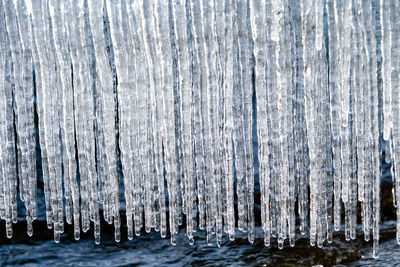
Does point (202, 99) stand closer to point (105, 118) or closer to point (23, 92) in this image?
point (105, 118)

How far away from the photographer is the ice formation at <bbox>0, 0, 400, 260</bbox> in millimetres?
3305

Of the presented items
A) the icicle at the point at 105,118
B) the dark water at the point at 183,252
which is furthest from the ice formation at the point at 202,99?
the dark water at the point at 183,252

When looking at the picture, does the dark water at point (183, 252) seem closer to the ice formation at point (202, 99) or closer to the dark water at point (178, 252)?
the dark water at point (178, 252)

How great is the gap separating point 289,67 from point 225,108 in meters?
0.37

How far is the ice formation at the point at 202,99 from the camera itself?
3.30 m

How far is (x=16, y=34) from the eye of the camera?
11.0ft

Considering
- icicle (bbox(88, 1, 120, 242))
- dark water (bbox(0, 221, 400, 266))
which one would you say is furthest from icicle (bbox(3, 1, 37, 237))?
dark water (bbox(0, 221, 400, 266))

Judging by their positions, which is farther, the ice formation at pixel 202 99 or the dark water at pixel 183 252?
the dark water at pixel 183 252

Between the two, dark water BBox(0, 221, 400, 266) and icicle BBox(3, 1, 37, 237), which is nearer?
icicle BBox(3, 1, 37, 237)

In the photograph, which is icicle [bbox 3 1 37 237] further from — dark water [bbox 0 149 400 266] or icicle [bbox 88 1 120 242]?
dark water [bbox 0 149 400 266]

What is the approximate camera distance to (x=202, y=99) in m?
3.40

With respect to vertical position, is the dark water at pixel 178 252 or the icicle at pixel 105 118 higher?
the icicle at pixel 105 118

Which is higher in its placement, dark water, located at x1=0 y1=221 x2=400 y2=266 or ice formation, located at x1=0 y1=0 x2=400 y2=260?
ice formation, located at x1=0 y1=0 x2=400 y2=260

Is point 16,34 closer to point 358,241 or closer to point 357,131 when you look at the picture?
point 357,131
